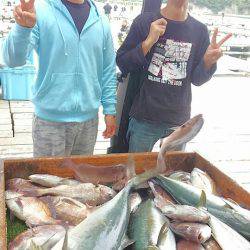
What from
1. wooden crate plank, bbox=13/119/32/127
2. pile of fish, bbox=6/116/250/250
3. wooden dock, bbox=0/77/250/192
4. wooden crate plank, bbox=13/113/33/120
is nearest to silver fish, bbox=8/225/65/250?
pile of fish, bbox=6/116/250/250

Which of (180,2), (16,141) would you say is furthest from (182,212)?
(16,141)

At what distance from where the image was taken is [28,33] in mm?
2461

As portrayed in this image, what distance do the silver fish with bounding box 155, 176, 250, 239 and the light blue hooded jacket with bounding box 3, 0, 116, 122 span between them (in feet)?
3.11

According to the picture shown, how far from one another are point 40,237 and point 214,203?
0.95 m

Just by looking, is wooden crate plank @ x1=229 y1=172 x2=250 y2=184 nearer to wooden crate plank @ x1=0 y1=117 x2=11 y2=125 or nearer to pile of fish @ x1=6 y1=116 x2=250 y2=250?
pile of fish @ x1=6 y1=116 x2=250 y2=250

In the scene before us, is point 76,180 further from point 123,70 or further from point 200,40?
point 200,40

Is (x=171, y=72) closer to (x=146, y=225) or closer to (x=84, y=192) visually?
(x=84, y=192)

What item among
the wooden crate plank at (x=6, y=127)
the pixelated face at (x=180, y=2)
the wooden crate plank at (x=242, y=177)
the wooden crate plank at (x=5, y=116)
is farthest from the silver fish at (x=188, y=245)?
the wooden crate plank at (x=5, y=116)

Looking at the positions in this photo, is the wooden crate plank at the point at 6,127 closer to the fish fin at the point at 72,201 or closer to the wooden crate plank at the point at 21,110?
the wooden crate plank at the point at 21,110

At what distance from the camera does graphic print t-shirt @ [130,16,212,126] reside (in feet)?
10.1

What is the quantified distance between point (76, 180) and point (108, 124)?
2.71 feet

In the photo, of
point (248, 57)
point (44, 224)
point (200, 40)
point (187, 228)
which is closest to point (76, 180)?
point (44, 224)

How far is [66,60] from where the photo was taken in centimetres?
282

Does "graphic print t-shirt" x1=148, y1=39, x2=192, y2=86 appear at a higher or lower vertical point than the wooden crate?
higher
